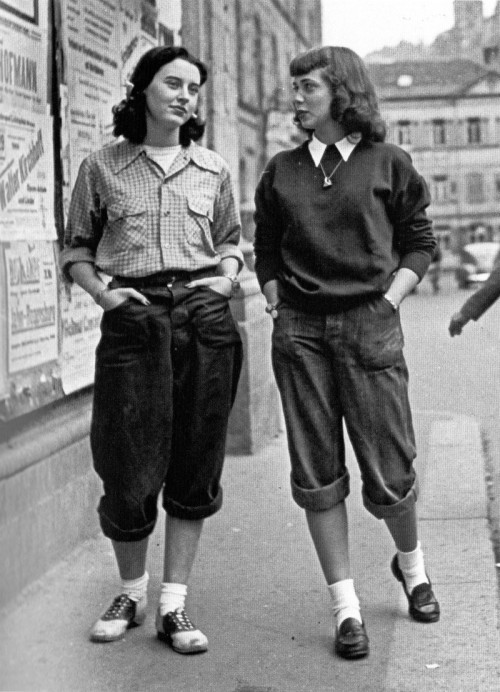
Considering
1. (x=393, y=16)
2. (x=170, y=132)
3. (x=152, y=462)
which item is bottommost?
(x=152, y=462)

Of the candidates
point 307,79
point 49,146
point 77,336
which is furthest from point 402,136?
point 307,79

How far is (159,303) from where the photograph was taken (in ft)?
12.8

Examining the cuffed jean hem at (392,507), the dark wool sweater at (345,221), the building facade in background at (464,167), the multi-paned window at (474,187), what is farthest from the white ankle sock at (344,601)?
the multi-paned window at (474,187)

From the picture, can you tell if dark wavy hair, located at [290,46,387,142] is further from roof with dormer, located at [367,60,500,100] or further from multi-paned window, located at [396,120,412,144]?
multi-paned window, located at [396,120,412,144]

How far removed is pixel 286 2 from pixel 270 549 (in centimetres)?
508

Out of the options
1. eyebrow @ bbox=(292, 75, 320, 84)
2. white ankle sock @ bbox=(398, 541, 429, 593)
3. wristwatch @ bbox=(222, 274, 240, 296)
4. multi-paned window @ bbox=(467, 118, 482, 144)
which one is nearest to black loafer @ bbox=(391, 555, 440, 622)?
white ankle sock @ bbox=(398, 541, 429, 593)

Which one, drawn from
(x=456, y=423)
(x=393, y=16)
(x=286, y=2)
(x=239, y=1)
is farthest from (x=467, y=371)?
(x=393, y=16)

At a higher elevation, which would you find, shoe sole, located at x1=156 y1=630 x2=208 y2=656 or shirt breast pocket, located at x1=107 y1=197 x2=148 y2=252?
shirt breast pocket, located at x1=107 y1=197 x2=148 y2=252

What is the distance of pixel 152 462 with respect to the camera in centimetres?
395

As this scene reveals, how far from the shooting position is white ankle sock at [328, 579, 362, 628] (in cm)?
400

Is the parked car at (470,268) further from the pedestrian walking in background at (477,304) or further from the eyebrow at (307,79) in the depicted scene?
the eyebrow at (307,79)

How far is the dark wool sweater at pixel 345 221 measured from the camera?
12.8 ft

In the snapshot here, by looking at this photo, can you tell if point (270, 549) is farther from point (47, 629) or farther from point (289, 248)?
point (289, 248)

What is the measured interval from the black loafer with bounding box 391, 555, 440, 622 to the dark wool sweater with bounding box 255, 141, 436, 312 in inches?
39.7
